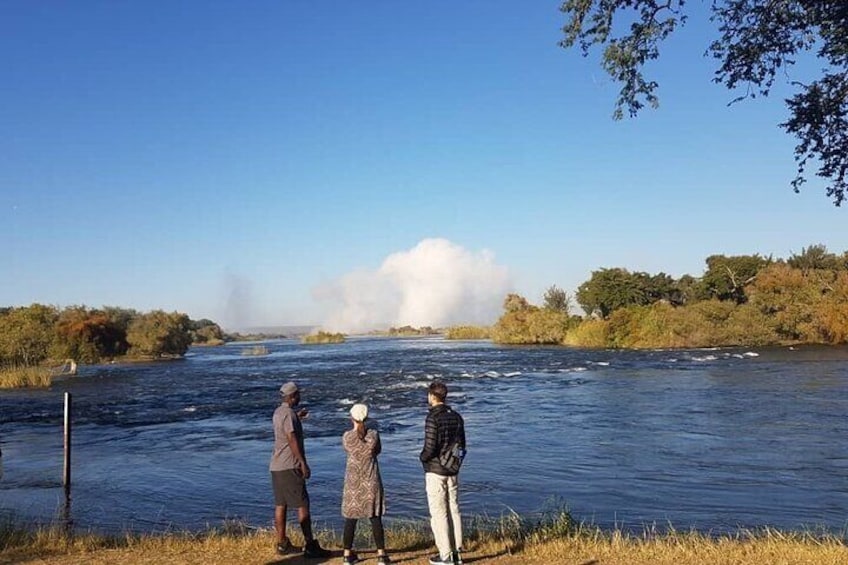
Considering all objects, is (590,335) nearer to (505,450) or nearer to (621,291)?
(621,291)

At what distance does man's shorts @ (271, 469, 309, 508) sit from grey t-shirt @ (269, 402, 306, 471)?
76mm

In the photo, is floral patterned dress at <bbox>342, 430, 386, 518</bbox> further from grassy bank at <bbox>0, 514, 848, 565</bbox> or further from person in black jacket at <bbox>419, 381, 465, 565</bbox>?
grassy bank at <bbox>0, 514, 848, 565</bbox>

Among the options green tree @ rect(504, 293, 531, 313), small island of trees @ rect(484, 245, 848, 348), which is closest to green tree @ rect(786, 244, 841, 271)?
small island of trees @ rect(484, 245, 848, 348)

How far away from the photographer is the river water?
13.5m

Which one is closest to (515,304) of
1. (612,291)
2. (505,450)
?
(612,291)

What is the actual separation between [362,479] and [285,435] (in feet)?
4.08

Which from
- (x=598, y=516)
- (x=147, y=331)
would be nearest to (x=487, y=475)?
(x=598, y=516)

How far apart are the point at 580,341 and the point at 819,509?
6818 centimetres

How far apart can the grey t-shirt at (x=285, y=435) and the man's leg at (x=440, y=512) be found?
1.72 m

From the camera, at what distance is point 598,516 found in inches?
499

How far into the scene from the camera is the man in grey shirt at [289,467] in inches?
341

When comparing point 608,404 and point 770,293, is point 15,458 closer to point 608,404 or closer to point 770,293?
point 608,404

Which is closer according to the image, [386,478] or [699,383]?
[386,478]

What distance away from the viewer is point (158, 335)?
270ft
